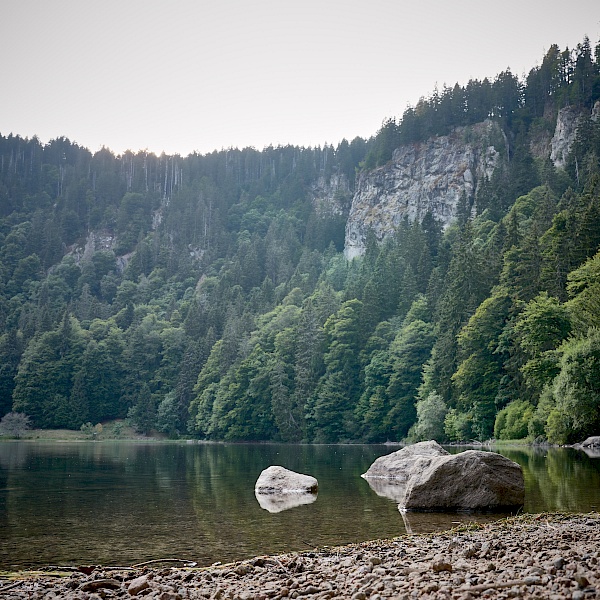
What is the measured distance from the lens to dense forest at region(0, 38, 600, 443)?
67.2 metres

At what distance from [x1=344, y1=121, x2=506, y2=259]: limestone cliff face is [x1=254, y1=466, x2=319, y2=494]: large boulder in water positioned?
134 metres


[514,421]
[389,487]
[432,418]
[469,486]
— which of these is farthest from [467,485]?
[432,418]

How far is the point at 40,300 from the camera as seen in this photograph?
646 feet

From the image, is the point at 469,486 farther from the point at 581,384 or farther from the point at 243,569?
the point at 581,384

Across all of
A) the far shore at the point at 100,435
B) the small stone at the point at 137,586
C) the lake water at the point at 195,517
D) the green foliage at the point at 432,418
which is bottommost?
the far shore at the point at 100,435

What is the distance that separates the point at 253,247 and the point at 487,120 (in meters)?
72.1

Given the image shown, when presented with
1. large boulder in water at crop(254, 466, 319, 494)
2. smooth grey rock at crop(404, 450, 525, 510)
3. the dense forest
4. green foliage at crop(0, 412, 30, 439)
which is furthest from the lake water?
green foliage at crop(0, 412, 30, 439)

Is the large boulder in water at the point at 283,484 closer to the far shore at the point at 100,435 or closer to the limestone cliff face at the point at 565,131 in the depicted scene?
the far shore at the point at 100,435

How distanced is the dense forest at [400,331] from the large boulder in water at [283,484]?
87.4 feet

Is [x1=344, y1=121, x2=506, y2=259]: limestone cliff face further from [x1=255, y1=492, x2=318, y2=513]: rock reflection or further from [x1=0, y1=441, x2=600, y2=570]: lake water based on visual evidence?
[x1=255, y1=492, x2=318, y2=513]: rock reflection

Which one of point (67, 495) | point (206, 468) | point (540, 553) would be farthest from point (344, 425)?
point (540, 553)

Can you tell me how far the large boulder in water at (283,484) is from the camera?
2817 cm

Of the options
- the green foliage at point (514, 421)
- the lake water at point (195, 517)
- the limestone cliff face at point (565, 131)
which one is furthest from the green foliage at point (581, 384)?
the limestone cliff face at point (565, 131)

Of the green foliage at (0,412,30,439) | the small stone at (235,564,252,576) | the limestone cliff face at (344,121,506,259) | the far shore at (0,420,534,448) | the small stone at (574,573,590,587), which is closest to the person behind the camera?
the small stone at (574,573,590,587)
